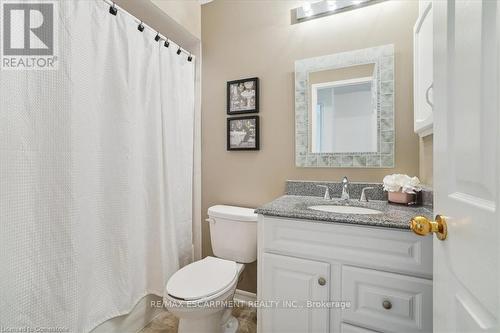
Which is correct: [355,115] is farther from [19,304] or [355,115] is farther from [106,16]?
[19,304]

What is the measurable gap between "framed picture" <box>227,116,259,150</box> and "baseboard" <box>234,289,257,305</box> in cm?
115

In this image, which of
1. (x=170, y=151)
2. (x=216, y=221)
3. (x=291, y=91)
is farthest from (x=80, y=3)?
(x=216, y=221)

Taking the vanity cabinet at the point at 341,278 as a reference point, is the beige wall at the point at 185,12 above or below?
above

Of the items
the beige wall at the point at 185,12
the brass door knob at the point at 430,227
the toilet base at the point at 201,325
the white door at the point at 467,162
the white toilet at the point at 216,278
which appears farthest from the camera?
the beige wall at the point at 185,12

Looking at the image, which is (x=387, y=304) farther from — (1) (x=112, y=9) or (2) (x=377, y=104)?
(1) (x=112, y=9)

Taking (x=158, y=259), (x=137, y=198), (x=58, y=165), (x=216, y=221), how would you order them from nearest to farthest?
(x=58, y=165), (x=137, y=198), (x=158, y=259), (x=216, y=221)

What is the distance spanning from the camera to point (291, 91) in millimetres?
1681

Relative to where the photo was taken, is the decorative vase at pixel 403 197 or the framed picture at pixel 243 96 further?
the framed picture at pixel 243 96

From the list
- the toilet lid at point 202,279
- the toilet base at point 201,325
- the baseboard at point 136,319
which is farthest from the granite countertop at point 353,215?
the baseboard at point 136,319

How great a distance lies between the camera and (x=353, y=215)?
1.08 metres

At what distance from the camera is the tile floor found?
1.56m

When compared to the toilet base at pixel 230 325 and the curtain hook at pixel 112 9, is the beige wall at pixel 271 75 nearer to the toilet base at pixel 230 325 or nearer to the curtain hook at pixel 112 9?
the toilet base at pixel 230 325

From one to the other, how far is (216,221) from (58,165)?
979 millimetres

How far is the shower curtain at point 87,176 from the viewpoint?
37.4 inches
